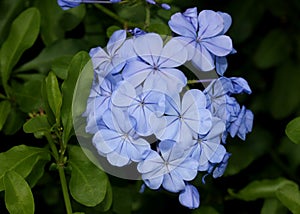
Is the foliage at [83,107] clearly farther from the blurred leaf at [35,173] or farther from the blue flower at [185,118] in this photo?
the blue flower at [185,118]

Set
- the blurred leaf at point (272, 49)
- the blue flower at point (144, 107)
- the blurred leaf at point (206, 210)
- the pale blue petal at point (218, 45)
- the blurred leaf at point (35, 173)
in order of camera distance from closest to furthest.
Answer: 1. the blue flower at point (144, 107)
2. the pale blue petal at point (218, 45)
3. the blurred leaf at point (35, 173)
4. the blurred leaf at point (206, 210)
5. the blurred leaf at point (272, 49)

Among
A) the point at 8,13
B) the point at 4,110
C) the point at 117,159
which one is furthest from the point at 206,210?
the point at 8,13

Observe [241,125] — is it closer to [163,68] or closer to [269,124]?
[163,68]

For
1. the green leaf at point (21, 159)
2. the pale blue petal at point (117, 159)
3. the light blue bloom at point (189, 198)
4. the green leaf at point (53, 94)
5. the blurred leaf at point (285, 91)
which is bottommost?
the blurred leaf at point (285, 91)

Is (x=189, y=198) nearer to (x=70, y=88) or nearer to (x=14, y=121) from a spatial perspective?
(x=70, y=88)

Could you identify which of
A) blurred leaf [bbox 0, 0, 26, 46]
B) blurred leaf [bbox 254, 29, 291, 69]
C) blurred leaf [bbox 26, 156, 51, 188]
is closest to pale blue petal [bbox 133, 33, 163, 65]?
blurred leaf [bbox 26, 156, 51, 188]

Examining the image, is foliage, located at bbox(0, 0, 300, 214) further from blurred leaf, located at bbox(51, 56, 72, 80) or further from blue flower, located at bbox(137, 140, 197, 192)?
blue flower, located at bbox(137, 140, 197, 192)

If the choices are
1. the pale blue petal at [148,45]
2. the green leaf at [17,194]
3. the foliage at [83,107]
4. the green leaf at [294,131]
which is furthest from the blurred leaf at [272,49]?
the green leaf at [17,194]
